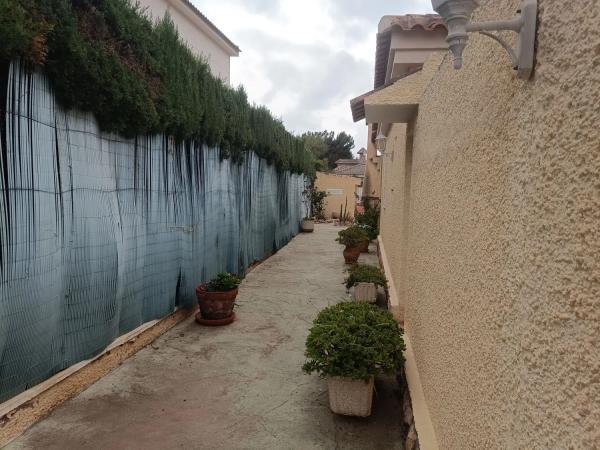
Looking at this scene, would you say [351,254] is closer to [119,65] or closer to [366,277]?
[366,277]

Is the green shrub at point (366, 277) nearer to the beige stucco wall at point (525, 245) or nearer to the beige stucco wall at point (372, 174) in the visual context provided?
the beige stucco wall at point (525, 245)

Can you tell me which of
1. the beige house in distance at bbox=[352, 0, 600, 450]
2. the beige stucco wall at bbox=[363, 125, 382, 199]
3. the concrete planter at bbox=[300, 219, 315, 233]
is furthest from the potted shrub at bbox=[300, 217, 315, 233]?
the beige house in distance at bbox=[352, 0, 600, 450]

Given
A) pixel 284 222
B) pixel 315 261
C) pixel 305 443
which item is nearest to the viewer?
pixel 305 443

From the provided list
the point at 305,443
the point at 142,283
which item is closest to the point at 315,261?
the point at 142,283

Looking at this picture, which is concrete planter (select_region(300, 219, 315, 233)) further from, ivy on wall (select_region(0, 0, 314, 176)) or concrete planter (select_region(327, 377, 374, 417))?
concrete planter (select_region(327, 377, 374, 417))

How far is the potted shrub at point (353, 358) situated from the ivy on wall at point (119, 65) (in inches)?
107

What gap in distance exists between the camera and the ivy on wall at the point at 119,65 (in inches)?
109

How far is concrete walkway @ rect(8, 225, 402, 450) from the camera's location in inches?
119

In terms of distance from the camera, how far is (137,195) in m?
4.46

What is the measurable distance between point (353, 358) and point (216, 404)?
1.27 m

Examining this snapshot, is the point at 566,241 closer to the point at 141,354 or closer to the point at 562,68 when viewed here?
the point at 562,68

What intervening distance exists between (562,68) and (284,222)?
11.5m

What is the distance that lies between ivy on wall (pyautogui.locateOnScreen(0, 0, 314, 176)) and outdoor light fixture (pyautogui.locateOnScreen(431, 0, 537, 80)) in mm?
2549

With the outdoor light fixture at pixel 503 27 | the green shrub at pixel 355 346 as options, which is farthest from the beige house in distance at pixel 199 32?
the outdoor light fixture at pixel 503 27
